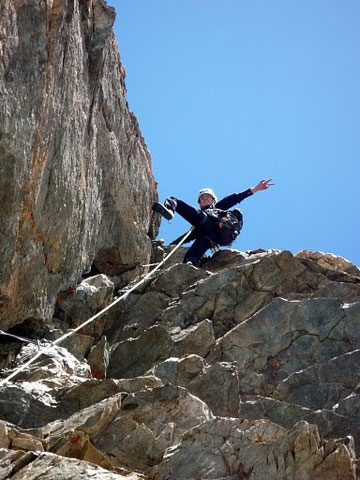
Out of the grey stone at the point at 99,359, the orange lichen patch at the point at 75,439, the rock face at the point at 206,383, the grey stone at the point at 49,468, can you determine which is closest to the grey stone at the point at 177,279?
the rock face at the point at 206,383

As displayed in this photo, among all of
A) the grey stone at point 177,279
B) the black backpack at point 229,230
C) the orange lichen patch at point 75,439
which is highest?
the black backpack at point 229,230

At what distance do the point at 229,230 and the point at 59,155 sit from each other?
25.2 feet

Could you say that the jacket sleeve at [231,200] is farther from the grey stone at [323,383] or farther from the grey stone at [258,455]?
the grey stone at [258,455]

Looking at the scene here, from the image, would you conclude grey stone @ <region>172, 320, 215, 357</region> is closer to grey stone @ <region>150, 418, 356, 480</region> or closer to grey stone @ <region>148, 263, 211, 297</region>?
grey stone @ <region>148, 263, 211, 297</region>

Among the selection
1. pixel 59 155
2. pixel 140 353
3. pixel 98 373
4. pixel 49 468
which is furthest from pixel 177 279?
pixel 49 468

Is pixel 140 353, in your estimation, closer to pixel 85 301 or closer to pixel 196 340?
pixel 196 340

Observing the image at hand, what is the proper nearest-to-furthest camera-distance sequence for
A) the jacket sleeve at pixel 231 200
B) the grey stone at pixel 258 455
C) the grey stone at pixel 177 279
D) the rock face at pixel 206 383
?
1. the grey stone at pixel 258 455
2. the rock face at pixel 206 383
3. the grey stone at pixel 177 279
4. the jacket sleeve at pixel 231 200

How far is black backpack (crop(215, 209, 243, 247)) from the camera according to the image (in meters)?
22.4

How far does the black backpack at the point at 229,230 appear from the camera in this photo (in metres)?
22.4

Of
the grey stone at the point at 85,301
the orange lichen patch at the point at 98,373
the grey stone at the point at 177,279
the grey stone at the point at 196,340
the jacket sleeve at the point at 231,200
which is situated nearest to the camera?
the orange lichen patch at the point at 98,373

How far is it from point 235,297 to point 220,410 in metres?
5.26

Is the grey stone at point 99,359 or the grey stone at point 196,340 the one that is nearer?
the grey stone at point 99,359

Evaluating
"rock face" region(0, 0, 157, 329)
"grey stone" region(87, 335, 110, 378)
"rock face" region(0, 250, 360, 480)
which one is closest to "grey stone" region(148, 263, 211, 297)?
"rock face" region(0, 250, 360, 480)

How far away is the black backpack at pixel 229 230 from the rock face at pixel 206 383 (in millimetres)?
622
